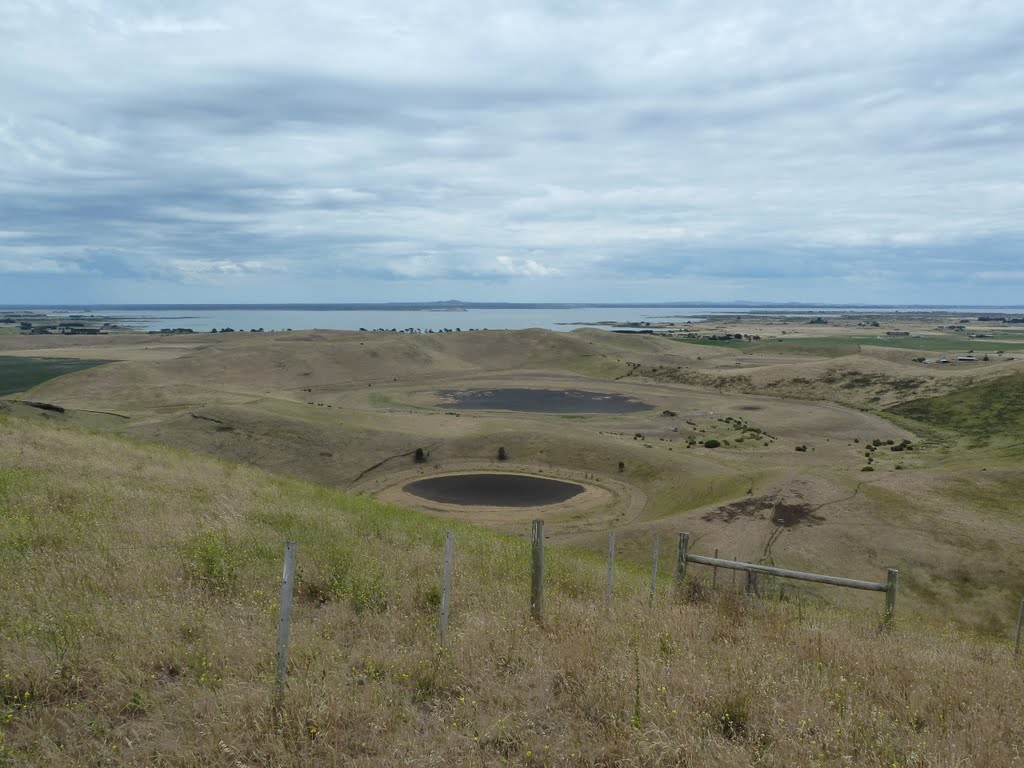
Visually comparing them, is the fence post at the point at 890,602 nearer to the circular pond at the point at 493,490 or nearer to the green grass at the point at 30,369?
the circular pond at the point at 493,490

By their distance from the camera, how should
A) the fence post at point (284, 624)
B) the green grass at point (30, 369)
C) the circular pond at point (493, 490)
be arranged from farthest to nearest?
the green grass at point (30, 369), the circular pond at point (493, 490), the fence post at point (284, 624)

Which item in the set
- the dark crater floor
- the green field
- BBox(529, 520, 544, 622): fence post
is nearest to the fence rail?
BBox(529, 520, 544, 622): fence post

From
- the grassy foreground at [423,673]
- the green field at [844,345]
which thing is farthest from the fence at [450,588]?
the green field at [844,345]

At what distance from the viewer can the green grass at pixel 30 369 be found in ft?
276

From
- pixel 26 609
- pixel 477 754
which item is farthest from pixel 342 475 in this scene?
pixel 477 754

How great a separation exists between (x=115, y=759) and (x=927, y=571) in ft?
80.4

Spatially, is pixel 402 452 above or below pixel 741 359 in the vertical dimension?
below

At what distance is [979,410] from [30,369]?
423 feet

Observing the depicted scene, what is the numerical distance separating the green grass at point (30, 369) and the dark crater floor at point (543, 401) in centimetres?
5560

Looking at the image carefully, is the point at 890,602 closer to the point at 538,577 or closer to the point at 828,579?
the point at 828,579

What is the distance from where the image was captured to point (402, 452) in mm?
48156

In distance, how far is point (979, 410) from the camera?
60.3 m

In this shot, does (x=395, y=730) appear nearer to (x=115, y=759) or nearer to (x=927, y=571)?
(x=115, y=759)

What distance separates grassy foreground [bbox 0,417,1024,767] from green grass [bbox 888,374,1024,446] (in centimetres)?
5456
